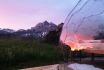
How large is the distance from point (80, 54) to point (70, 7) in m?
0.20

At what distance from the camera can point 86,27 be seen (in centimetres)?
115

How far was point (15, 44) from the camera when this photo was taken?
679cm

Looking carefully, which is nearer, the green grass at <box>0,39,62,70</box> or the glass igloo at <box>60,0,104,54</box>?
the glass igloo at <box>60,0,104,54</box>

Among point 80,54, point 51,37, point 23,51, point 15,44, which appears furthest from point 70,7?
point 15,44

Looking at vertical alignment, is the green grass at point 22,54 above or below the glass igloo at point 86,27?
below

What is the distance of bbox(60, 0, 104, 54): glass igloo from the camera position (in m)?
1.11

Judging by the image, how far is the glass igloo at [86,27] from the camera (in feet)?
3.63

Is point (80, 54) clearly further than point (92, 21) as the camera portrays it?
Yes

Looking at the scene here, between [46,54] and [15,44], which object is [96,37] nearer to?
[46,54]

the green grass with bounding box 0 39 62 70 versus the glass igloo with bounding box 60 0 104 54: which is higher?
the glass igloo with bounding box 60 0 104 54

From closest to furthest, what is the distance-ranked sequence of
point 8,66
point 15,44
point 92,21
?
point 92,21 < point 8,66 < point 15,44

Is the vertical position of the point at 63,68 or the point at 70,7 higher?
the point at 70,7

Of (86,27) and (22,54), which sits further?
(22,54)

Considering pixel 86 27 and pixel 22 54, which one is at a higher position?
pixel 86 27
